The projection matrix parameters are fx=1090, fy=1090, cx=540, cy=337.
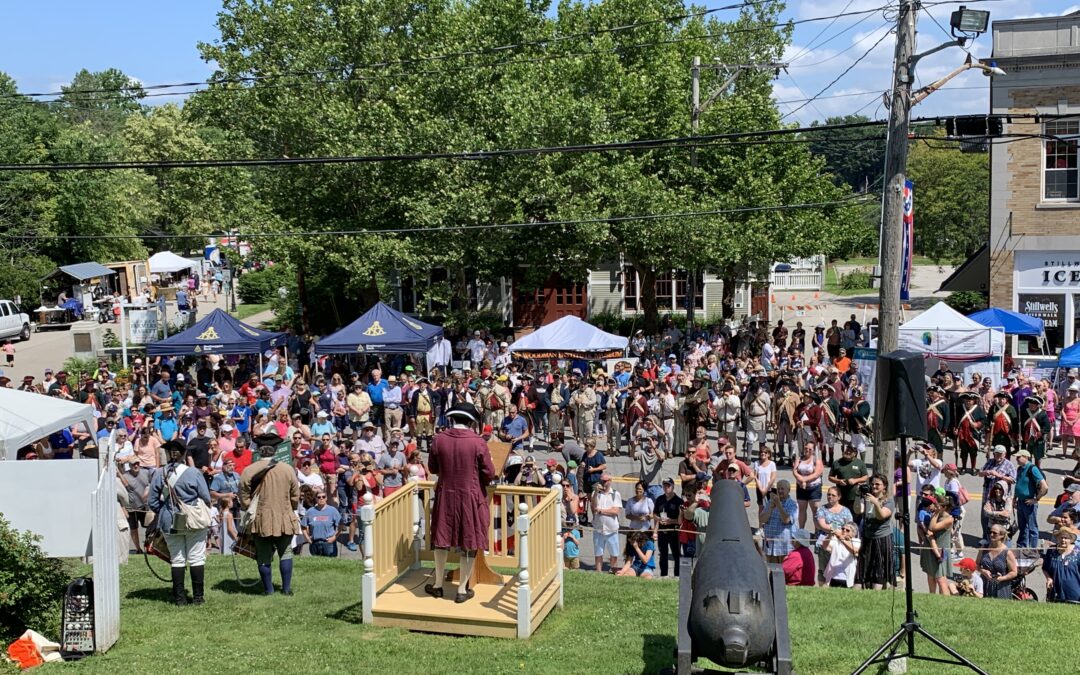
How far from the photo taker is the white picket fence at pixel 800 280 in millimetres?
58406

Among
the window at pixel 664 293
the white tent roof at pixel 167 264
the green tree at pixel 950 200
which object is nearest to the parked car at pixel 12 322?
the white tent roof at pixel 167 264

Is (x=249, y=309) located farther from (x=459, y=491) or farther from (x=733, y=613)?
(x=733, y=613)

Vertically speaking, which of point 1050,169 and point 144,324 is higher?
point 1050,169

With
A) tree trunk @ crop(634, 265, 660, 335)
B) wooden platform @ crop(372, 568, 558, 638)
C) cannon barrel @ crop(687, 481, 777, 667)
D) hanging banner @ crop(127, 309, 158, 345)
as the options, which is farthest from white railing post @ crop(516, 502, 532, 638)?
hanging banner @ crop(127, 309, 158, 345)

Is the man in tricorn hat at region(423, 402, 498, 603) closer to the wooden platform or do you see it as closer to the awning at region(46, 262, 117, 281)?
the wooden platform

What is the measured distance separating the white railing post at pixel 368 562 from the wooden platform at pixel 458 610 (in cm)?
8

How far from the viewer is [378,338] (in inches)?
976

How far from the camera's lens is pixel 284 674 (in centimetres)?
821

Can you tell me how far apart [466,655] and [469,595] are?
865 millimetres

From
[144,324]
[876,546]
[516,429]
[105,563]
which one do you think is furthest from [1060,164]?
[144,324]

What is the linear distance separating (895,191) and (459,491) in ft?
26.2

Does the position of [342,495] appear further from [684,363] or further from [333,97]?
[333,97]

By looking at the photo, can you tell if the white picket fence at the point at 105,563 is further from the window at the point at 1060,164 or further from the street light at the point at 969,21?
the window at the point at 1060,164

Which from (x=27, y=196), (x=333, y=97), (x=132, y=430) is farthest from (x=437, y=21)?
(x=27, y=196)
